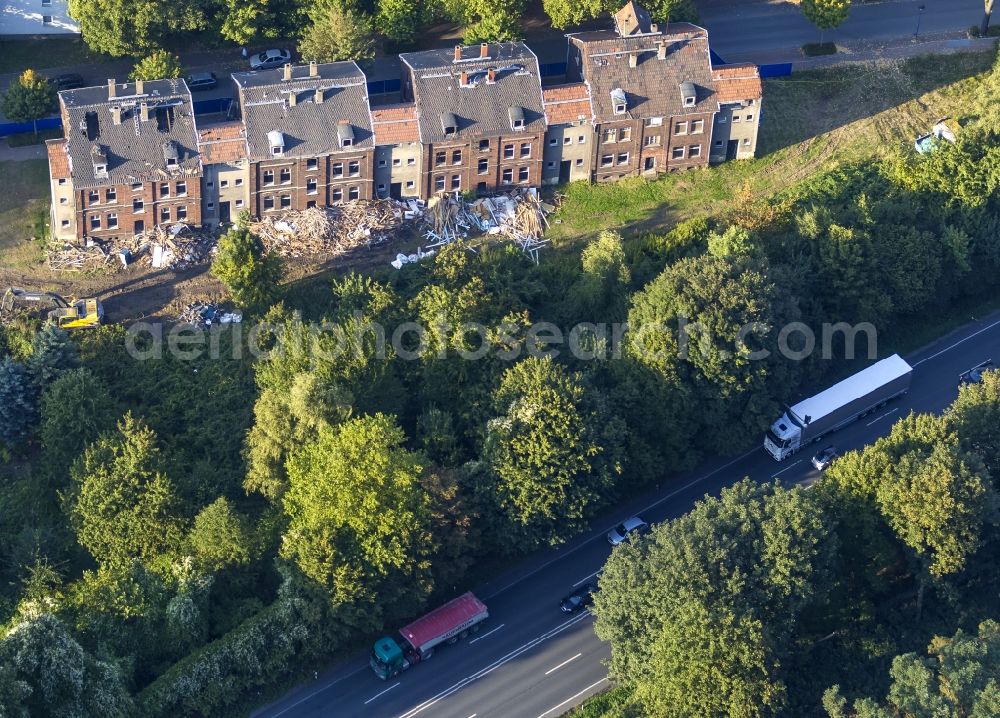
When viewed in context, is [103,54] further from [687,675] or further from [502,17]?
[687,675]

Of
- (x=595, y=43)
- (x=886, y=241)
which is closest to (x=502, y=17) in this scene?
(x=595, y=43)

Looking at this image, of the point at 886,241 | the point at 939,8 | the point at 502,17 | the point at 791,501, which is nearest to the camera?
the point at 791,501

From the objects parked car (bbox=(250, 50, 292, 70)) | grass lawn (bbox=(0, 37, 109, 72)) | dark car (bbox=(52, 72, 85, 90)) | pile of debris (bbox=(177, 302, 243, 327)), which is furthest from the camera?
parked car (bbox=(250, 50, 292, 70))

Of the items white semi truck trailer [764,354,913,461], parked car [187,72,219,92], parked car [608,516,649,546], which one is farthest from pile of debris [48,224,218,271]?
white semi truck trailer [764,354,913,461]

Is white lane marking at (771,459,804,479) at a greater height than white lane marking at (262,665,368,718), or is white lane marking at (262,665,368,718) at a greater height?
white lane marking at (771,459,804,479)

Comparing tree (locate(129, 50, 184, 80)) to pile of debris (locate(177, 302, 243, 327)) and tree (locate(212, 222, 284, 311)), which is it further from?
pile of debris (locate(177, 302, 243, 327))

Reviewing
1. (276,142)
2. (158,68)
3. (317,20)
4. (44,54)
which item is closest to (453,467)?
(276,142)

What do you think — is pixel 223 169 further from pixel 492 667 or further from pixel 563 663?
pixel 563 663
